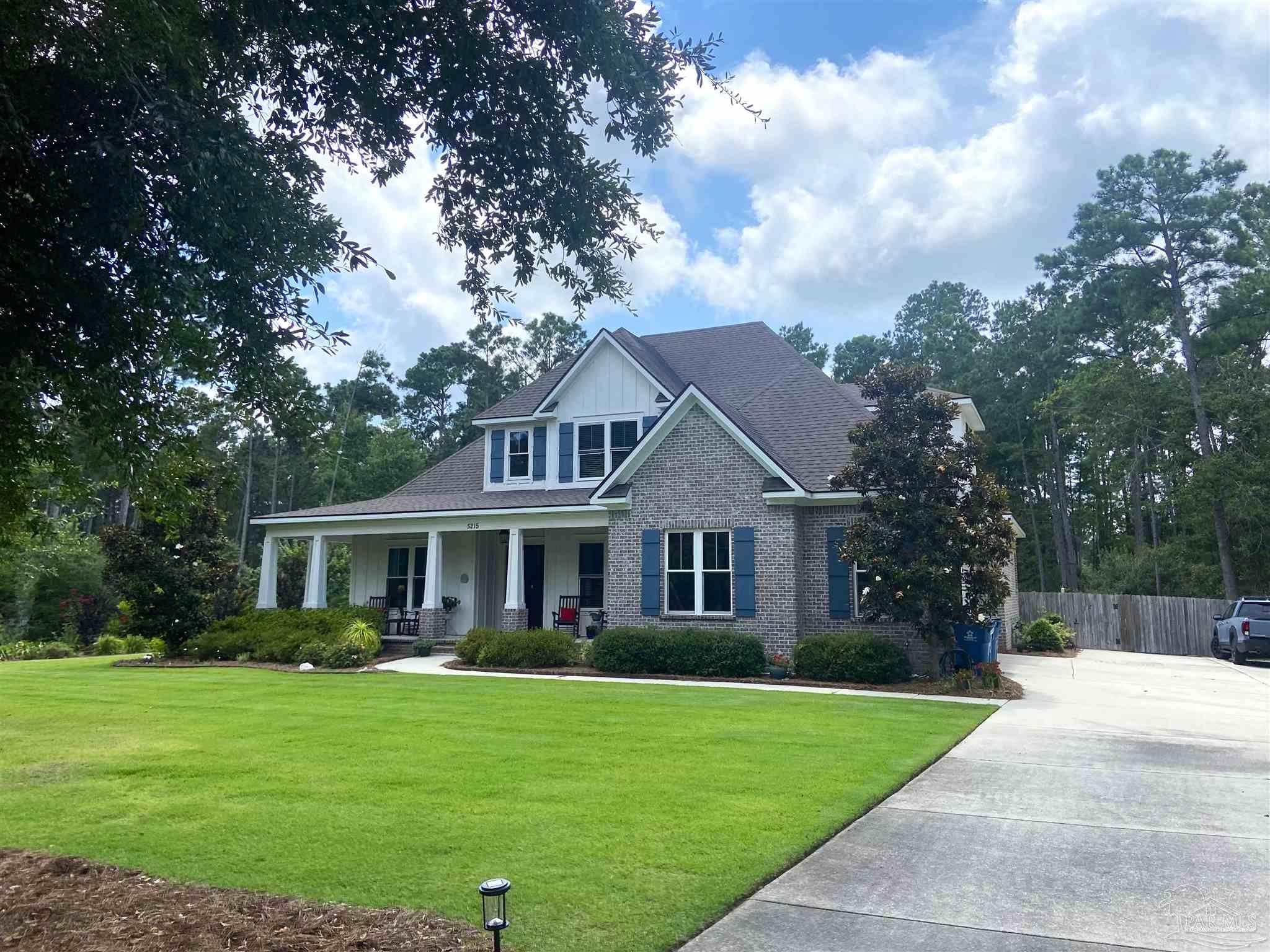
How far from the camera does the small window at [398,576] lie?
24875mm

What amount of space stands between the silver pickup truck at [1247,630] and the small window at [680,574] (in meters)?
Answer: 14.7

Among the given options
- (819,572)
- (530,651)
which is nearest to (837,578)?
(819,572)

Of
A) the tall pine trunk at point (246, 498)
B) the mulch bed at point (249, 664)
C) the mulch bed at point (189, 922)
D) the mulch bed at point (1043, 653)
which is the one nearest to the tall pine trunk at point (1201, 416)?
Result: the mulch bed at point (1043, 653)

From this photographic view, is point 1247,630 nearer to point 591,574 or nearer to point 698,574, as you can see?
point 698,574

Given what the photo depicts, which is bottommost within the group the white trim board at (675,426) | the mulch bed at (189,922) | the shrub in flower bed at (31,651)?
the shrub in flower bed at (31,651)

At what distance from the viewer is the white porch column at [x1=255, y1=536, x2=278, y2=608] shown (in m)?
23.8

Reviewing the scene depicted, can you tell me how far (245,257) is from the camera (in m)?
4.71

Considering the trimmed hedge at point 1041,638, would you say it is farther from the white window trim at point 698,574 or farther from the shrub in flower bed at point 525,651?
the shrub in flower bed at point 525,651

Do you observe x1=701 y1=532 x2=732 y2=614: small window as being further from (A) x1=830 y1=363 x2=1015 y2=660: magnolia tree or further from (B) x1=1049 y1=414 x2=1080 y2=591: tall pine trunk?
(B) x1=1049 y1=414 x2=1080 y2=591: tall pine trunk

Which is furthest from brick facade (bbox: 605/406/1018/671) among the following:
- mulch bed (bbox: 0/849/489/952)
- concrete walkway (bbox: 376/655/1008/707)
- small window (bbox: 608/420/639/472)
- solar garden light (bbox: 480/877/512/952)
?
solar garden light (bbox: 480/877/512/952)

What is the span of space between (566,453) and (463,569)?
4718 mm

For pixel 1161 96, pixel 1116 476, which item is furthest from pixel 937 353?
pixel 1161 96

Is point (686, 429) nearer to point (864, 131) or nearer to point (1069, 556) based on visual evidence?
point (864, 131)

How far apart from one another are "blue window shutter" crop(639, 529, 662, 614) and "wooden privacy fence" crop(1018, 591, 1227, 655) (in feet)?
47.1
